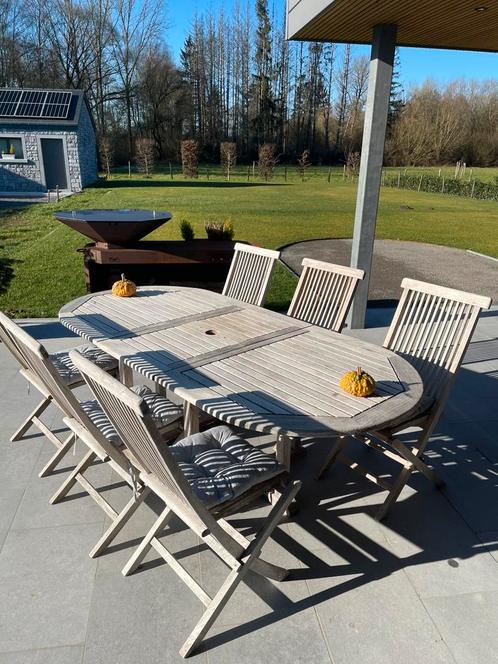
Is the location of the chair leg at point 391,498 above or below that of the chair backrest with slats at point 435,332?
below

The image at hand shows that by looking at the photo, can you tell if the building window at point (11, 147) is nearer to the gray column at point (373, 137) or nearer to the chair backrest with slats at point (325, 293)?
the gray column at point (373, 137)

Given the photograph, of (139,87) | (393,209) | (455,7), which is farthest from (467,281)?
(139,87)

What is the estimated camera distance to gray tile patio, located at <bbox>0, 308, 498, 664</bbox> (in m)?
1.82

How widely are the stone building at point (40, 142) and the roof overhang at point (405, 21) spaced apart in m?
16.5

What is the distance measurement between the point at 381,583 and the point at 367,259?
3524 mm

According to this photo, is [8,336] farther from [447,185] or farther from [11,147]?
[447,185]

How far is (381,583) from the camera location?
2127 mm

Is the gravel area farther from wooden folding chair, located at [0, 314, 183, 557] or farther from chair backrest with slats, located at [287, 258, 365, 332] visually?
wooden folding chair, located at [0, 314, 183, 557]

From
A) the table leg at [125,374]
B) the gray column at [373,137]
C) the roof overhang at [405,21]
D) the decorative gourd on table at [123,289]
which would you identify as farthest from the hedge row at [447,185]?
the table leg at [125,374]

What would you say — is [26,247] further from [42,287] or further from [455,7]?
[455,7]

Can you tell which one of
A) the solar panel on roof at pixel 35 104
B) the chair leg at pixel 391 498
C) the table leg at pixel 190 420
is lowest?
the chair leg at pixel 391 498

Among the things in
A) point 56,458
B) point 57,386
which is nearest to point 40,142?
point 56,458

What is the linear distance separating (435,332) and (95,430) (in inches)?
77.4

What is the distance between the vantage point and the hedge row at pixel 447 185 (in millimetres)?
21844
